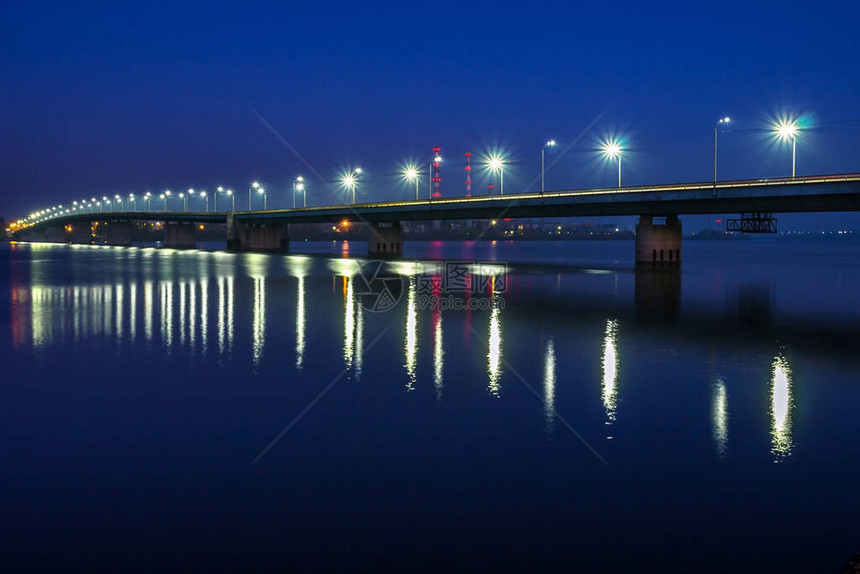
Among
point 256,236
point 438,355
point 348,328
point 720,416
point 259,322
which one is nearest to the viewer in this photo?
point 720,416

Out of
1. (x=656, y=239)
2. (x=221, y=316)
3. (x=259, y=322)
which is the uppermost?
(x=656, y=239)

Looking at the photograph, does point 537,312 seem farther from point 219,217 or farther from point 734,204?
point 219,217

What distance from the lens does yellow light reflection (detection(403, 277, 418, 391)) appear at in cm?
1853

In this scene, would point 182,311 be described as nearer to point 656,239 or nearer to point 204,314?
point 204,314

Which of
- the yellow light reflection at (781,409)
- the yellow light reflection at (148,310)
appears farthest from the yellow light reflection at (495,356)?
the yellow light reflection at (148,310)

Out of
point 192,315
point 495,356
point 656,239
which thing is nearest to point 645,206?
point 656,239

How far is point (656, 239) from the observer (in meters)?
83.7

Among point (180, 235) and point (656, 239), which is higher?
point (180, 235)

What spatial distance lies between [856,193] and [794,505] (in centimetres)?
5874

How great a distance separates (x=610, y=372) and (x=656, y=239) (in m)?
68.6

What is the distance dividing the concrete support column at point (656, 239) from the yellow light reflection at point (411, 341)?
49688 millimetres

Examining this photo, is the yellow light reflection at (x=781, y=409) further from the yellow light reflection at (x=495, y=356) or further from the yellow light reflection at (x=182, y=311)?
the yellow light reflection at (x=182, y=311)

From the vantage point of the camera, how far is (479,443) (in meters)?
12.5

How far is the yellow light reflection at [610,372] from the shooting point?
1503 centimetres
